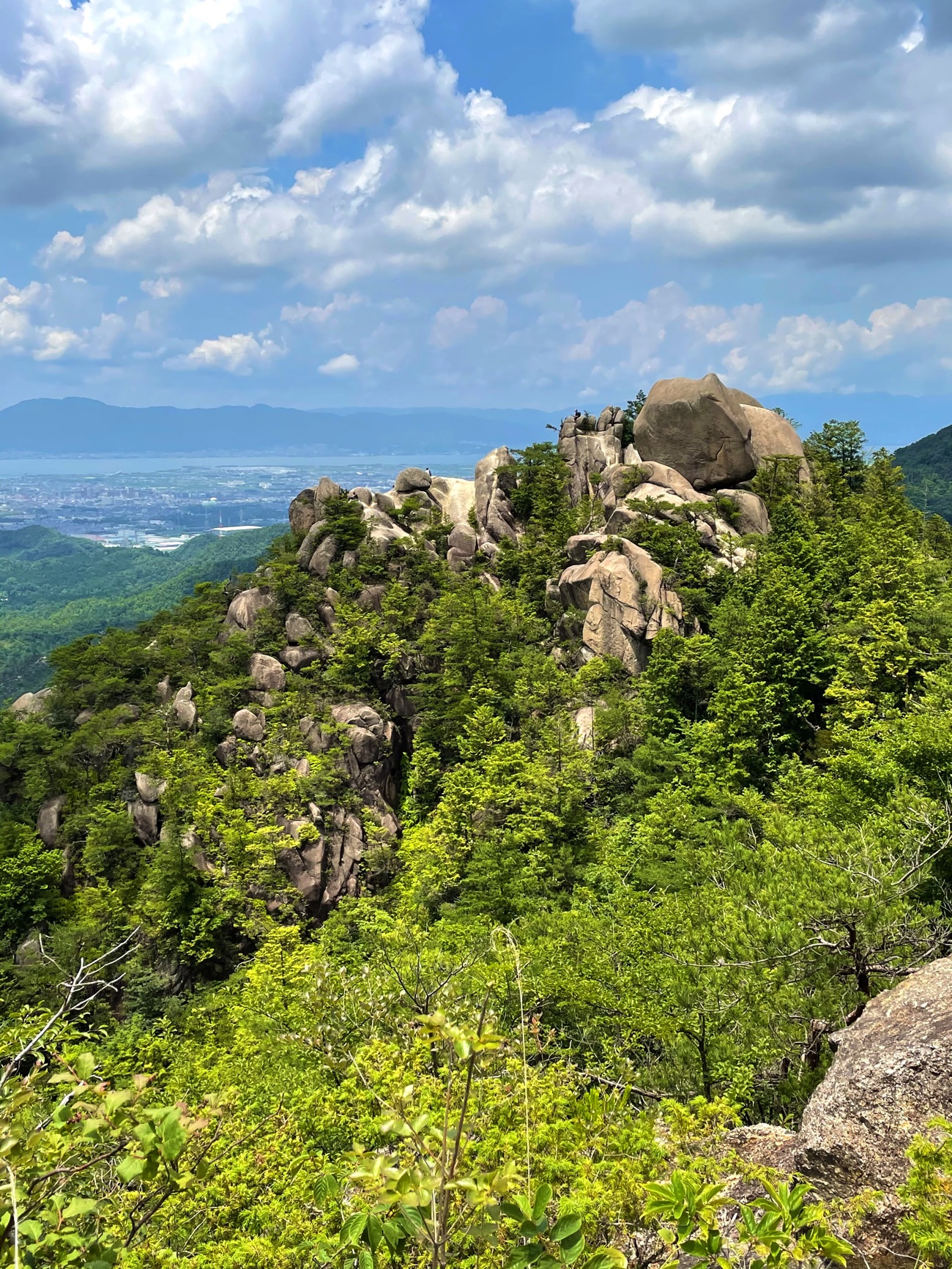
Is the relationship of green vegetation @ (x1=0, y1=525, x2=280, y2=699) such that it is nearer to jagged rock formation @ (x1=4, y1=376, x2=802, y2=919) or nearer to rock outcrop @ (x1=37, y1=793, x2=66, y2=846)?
jagged rock formation @ (x1=4, y1=376, x2=802, y2=919)

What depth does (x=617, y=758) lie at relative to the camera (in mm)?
28031

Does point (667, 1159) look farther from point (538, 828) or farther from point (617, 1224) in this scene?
point (538, 828)

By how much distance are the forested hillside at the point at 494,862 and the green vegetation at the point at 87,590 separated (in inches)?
1843

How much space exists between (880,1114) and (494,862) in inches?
732

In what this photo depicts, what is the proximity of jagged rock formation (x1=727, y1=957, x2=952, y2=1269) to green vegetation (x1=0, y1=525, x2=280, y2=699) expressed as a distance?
79882 mm

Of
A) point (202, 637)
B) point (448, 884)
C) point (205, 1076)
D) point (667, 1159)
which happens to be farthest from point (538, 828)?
point (202, 637)

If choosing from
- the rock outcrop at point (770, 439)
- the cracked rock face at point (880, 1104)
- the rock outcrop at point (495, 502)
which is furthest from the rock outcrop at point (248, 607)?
the cracked rock face at point (880, 1104)

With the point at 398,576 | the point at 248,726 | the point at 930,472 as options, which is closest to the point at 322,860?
the point at 248,726

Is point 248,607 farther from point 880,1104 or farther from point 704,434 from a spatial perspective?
point 880,1104

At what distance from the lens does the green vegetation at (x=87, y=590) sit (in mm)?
109438

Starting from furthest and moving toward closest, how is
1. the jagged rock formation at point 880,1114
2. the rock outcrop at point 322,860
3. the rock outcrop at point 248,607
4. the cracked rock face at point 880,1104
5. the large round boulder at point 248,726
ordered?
the rock outcrop at point 248,607
the large round boulder at point 248,726
the rock outcrop at point 322,860
the cracked rock face at point 880,1104
the jagged rock formation at point 880,1114

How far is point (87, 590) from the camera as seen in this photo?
174 meters

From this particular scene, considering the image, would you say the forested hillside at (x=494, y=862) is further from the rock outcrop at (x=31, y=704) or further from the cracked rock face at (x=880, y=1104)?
the rock outcrop at (x=31, y=704)

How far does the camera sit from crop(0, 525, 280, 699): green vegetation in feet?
359
